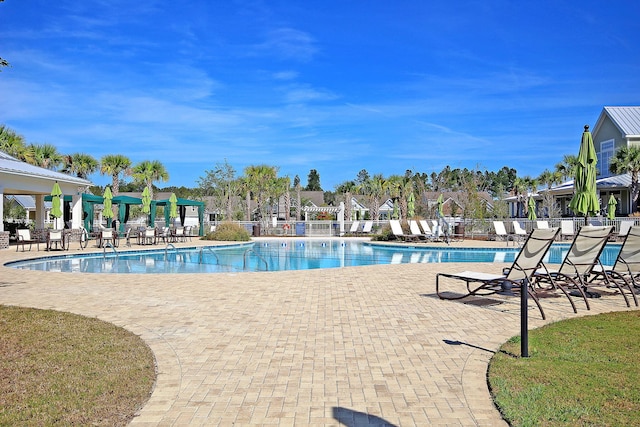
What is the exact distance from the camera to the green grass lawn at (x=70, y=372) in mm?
3266

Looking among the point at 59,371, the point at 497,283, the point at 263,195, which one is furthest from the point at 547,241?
the point at 263,195

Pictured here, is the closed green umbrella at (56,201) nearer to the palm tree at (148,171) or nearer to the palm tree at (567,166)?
the palm tree at (148,171)

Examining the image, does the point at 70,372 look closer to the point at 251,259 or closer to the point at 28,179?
the point at 251,259

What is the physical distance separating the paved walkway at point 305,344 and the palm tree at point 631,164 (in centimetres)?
2240

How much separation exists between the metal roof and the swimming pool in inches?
469

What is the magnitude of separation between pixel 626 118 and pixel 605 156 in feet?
8.80

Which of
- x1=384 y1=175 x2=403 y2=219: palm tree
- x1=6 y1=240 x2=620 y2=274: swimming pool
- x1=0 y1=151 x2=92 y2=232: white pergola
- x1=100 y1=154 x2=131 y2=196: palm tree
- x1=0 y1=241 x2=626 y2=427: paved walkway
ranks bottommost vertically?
x1=6 y1=240 x2=620 y2=274: swimming pool

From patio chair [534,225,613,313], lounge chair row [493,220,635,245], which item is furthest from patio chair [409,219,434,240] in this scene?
patio chair [534,225,613,313]

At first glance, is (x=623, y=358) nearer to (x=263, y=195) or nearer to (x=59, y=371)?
(x=59, y=371)

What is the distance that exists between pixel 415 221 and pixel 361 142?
1984 centimetres

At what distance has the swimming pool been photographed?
14461mm

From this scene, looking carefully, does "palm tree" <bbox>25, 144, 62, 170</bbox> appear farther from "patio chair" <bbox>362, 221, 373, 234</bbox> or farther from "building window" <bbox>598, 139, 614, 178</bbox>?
"building window" <bbox>598, 139, 614, 178</bbox>

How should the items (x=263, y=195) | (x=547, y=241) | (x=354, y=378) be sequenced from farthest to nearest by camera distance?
(x=263, y=195) → (x=547, y=241) → (x=354, y=378)

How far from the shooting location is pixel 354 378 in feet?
13.5
